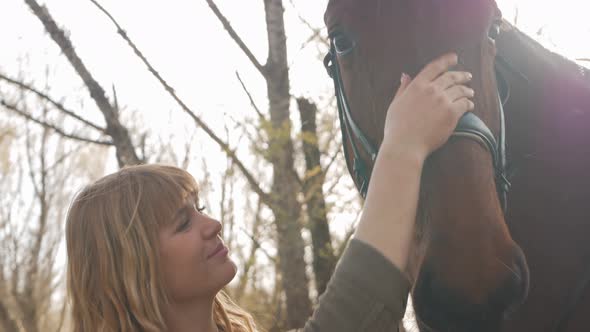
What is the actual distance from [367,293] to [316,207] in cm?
278

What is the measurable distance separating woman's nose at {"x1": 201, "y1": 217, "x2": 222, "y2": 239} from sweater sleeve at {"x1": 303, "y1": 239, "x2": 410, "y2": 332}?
525 millimetres

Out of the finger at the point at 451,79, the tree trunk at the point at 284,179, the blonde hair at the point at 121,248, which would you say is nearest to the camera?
the finger at the point at 451,79

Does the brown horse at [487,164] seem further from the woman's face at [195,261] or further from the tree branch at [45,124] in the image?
the tree branch at [45,124]

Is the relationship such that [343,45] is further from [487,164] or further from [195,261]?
[195,261]

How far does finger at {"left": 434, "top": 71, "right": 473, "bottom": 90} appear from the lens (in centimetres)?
131

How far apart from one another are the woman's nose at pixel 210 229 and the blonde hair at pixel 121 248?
0.39ft

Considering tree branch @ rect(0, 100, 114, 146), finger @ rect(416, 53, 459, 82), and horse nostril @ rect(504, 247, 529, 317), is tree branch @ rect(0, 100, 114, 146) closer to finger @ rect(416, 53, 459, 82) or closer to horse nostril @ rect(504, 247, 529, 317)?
finger @ rect(416, 53, 459, 82)

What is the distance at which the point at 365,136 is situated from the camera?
152 cm

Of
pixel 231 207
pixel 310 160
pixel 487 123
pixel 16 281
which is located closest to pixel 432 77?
pixel 487 123

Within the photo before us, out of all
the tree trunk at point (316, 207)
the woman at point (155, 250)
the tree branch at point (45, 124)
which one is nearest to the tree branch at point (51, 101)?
the tree branch at point (45, 124)

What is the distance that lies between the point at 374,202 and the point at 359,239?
77mm

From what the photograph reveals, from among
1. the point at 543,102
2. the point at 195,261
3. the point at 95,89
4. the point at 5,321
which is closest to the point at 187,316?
the point at 195,261

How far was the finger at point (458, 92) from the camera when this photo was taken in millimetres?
1301

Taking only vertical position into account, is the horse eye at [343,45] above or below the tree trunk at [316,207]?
above
